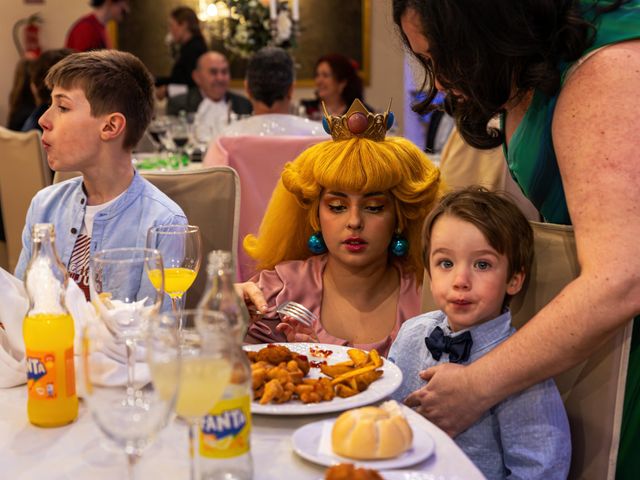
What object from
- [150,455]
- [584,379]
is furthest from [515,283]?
[150,455]

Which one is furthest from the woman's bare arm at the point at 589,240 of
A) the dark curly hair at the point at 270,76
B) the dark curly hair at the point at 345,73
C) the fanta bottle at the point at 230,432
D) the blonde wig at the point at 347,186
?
the dark curly hair at the point at 345,73

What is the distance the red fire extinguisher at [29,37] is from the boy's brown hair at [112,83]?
7.04m

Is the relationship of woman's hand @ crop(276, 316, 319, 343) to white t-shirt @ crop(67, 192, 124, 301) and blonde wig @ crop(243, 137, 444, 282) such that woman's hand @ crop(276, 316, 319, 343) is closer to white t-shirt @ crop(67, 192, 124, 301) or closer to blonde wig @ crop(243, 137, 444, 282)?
blonde wig @ crop(243, 137, 444, 282)

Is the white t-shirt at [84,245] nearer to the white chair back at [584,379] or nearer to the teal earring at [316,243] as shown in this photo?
the teal earring at [316,243]

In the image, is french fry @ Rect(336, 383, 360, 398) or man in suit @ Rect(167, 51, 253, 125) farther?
man in suit @ Rect(167, 51, 253, 125)

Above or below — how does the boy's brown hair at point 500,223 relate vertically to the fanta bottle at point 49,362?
above

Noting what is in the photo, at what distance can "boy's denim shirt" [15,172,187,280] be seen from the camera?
2.41m

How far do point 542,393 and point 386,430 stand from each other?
47 centimetres

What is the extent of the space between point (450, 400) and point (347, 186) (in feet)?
2.67

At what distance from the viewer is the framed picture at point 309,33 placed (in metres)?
9.12

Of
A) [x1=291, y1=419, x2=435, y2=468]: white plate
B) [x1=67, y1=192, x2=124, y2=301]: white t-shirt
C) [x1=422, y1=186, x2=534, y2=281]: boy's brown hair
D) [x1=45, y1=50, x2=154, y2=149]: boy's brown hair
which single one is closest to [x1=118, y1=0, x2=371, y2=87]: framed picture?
[x1=45, y1=50, x2=154, y2=149]: boy's brown hair

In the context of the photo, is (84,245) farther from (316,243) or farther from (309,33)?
(309,33)

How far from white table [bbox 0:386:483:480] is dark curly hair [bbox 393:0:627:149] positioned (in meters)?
0.64

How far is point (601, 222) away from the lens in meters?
1.37
